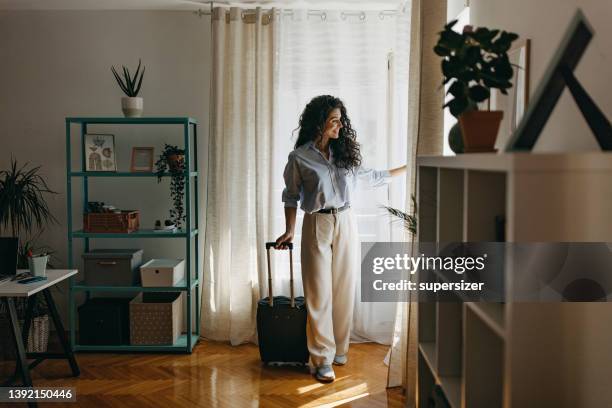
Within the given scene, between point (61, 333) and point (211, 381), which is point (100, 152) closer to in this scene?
point (61, 333)

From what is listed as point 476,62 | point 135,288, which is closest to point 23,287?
point 135,288

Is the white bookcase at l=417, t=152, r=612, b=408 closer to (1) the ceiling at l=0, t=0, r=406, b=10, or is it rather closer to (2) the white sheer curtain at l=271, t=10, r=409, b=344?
(2) the white sheer curtain at l=271, t=10, r=409, b=344

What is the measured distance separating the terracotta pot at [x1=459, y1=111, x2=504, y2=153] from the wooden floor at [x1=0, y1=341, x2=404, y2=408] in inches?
75.7

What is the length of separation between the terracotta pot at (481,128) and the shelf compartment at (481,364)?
0.47 meters

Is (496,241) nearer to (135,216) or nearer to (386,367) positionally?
(386,367)

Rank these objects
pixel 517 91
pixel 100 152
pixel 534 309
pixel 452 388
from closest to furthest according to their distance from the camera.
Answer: pixel 534 309
pixel 452 388
pixel 517 91
pixel 100 152

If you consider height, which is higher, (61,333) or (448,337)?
A: (448,337)

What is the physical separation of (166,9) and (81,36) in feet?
2.20

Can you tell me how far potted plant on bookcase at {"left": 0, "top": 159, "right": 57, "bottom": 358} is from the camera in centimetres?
388

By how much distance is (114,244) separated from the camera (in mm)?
4477

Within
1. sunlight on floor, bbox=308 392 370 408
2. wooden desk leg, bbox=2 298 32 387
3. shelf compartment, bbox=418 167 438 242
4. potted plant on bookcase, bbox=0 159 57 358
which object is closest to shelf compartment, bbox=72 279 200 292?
potted plant on bookcase, bbox=0 159 57 358

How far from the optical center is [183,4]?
4.17m

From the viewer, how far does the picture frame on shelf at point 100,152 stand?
403 cm

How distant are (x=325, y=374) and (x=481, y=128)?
88.2 inches
